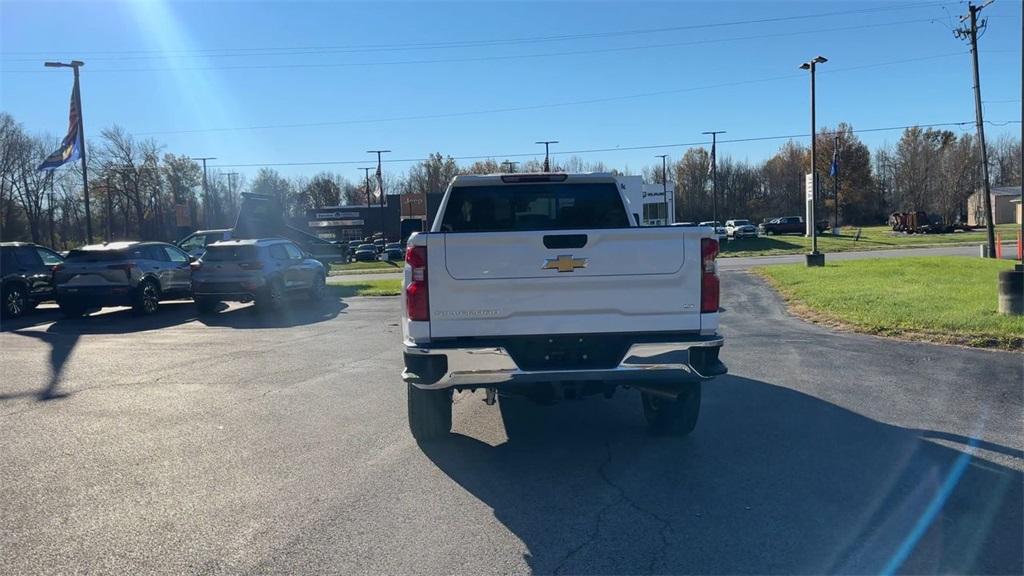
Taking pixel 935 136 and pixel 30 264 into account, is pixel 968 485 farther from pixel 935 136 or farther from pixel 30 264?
pixel 935 136

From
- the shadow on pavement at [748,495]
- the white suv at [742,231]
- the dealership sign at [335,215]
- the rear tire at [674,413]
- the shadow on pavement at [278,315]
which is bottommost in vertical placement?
the shadow on pavement at [748,495]

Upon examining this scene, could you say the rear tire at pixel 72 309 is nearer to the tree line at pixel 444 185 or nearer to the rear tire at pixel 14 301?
the rear tire at pixel 14 301

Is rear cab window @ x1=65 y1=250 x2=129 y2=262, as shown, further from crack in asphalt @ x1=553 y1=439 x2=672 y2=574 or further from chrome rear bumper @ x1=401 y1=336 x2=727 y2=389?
crack in asphalt @ x1=553 y1=439 x2=672 y2=574

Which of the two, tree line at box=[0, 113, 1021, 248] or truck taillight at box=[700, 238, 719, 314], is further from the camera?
tree line at box=[0, 113, 1021, 248]

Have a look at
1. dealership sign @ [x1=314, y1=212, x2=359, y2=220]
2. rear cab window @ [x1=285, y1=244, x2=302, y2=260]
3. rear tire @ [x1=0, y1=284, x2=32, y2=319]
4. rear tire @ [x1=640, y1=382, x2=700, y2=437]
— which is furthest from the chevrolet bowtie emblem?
dealership sign @ [x1=314, y1=212, x2=359, y2=220]

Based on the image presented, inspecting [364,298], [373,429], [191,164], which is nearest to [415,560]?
[373,429]

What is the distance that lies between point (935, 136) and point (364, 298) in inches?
4073

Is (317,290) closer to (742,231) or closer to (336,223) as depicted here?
(742,231)

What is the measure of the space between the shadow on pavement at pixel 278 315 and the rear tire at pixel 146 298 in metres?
1.18

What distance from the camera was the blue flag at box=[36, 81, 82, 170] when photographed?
25.0 metres

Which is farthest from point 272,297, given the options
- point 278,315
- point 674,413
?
point 674,413

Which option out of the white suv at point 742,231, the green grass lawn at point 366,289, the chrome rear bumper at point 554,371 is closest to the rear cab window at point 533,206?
the chrome rear bumper at point 554,371

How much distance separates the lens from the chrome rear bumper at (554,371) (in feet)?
16.2

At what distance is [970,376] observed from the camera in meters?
8.15
